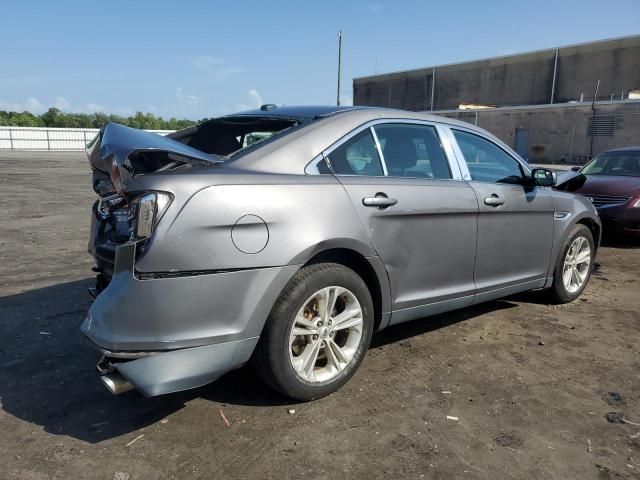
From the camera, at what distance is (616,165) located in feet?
28.5

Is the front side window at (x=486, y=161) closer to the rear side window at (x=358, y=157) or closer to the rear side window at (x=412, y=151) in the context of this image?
the rear side window at (x=412, y=151)

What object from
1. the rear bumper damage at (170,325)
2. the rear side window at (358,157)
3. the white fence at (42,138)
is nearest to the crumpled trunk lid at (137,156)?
the rear bumper damage at (170,325)

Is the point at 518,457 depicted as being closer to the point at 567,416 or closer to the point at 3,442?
the point at 567,416

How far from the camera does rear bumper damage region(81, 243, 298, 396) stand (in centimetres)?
250

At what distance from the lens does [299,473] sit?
2.47 metres

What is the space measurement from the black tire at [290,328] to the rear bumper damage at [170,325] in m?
0.14

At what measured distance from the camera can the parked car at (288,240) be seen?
2535 millimetres

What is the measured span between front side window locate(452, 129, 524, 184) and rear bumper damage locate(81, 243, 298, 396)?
2.12m

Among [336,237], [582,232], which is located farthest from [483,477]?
[582,232]

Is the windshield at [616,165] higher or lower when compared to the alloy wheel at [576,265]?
higher

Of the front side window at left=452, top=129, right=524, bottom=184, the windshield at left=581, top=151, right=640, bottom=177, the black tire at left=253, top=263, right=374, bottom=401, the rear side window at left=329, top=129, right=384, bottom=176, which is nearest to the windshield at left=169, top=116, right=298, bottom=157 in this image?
the rear side window at left=329, top=129, right=384, bottom=176

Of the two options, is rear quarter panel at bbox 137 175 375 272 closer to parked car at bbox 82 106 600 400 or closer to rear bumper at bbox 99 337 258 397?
parked car at bbox 82 106 600 400

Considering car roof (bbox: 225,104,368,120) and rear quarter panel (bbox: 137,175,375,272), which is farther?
car roof (bbox: 225,104,368,120)

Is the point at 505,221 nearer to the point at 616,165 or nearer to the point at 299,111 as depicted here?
the point at 299,111
